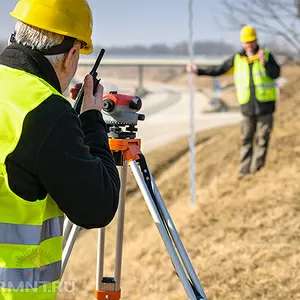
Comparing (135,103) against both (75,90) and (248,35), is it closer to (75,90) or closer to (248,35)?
(75,90)

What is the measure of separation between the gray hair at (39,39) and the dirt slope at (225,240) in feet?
8.38

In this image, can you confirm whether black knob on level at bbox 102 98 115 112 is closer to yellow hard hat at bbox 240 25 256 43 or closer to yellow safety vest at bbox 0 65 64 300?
yellow safety vest at bbox 0 65 64 300

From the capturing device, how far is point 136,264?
5.00m

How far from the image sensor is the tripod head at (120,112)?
2633 mm

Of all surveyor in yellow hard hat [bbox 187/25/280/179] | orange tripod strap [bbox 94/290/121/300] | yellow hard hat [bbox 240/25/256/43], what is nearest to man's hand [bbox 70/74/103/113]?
orange tripod strap [bbox 94/290/121/300]

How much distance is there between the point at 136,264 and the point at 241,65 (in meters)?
3.00

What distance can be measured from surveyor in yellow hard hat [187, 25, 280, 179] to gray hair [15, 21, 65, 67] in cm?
493

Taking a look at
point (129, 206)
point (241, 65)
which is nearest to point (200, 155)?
point (129, 206)

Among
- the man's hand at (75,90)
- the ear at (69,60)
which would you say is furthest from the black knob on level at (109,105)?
the ear at (69,60)

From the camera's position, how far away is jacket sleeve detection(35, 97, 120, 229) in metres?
1.64

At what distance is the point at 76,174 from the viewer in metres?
1.66

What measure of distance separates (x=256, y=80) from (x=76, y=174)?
214 inches

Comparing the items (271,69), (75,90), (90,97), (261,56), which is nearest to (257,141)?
(271,69)

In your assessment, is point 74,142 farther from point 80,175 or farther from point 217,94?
point 217,94
